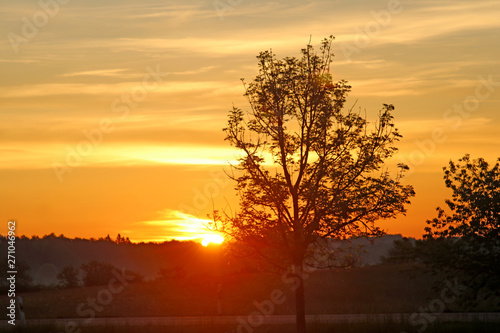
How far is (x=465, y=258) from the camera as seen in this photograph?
2822 centimetres

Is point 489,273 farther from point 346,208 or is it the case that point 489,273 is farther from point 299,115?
point 299,115

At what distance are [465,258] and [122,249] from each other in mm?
108196

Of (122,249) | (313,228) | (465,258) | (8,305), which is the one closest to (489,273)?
(465,258)
